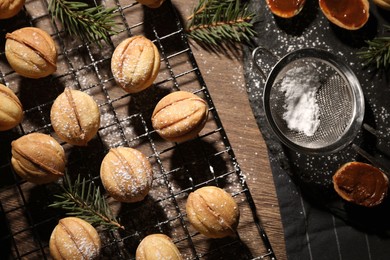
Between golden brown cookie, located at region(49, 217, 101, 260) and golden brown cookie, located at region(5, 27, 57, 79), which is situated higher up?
golden brown cookie, located at region(5, 27, 57, 79)

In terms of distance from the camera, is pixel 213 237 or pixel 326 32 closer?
pixel 213 237

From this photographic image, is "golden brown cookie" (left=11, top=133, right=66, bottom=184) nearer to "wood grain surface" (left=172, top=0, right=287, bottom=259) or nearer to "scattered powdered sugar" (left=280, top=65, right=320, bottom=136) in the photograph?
"wood grain surface" (left=172, top=0, right=287, bottom=259)

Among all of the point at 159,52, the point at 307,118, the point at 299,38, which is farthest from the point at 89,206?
the point at 299,38

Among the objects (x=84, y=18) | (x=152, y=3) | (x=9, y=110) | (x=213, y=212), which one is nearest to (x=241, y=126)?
(x=213, y=212)

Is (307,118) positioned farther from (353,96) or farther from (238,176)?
(238,176)

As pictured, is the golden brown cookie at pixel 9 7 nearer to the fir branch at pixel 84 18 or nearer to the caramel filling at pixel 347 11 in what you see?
the fir branch at pixel 84 18

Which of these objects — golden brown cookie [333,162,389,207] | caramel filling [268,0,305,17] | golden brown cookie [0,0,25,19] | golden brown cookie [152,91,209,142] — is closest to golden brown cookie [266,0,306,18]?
caramel filling [268,0,305,17]
